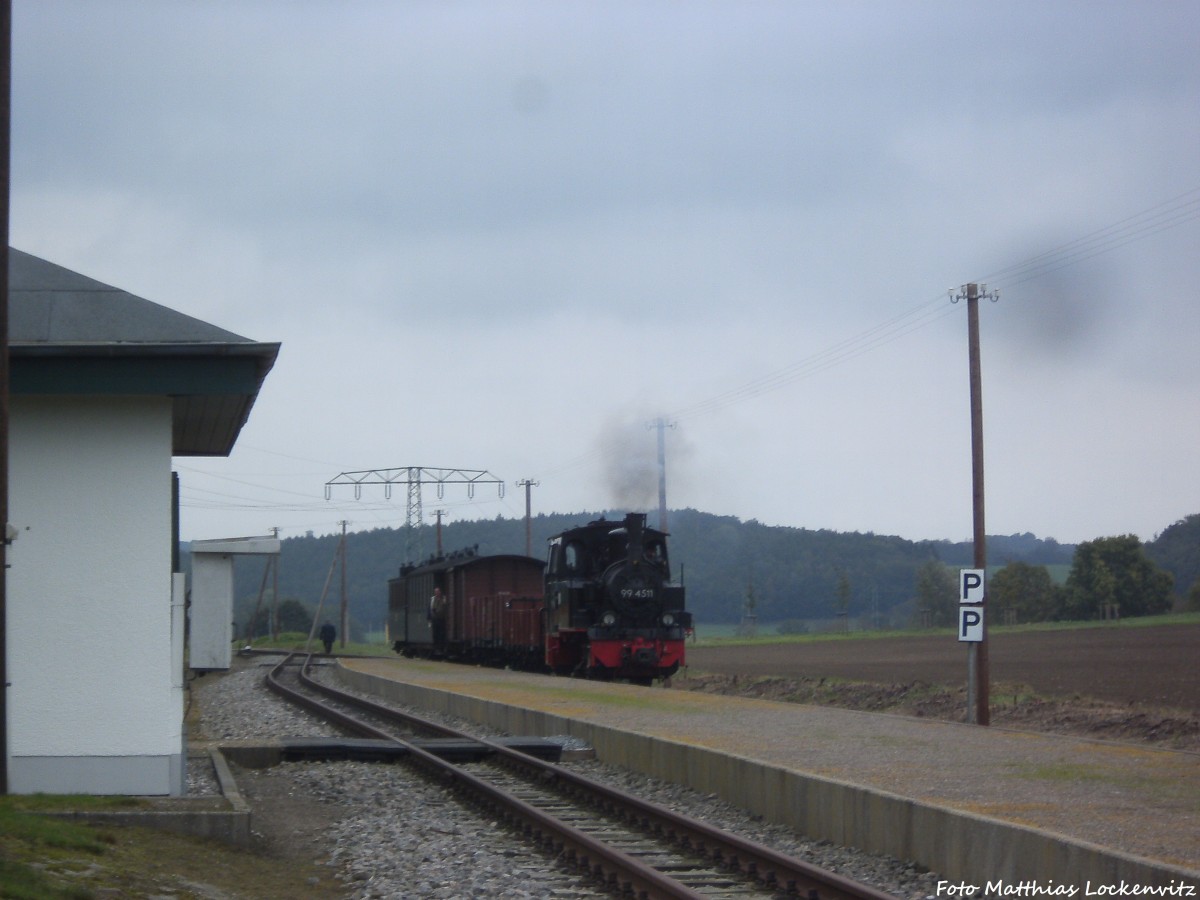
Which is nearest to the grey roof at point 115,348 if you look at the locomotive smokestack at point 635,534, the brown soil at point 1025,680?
the brown soil at point 1025,680

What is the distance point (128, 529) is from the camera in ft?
29.8

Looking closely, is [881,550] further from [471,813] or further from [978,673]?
[471,813]

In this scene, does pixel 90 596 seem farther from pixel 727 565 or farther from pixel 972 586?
pixel 727 565

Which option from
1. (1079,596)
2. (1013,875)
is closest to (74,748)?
(1013,875)

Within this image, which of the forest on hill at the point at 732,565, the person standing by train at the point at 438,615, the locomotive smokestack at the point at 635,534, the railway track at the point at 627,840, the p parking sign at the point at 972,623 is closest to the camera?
the railway track at the point at 627,840

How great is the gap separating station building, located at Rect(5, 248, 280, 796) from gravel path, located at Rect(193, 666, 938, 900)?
1551 millimetres

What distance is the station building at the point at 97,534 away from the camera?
29.1ft

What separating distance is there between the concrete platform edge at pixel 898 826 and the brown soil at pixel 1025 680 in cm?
851

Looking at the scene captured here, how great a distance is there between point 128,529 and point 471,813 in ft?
12.1

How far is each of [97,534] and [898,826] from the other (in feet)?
18.6

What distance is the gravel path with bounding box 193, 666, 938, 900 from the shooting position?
7879 millimetres

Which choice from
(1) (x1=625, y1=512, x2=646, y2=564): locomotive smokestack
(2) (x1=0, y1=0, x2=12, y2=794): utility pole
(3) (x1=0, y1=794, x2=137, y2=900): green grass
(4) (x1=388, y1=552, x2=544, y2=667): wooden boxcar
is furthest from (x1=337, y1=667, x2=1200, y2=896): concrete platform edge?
(4) (x1=388, y1=552, x2=544, y2=667): wooden boxcar

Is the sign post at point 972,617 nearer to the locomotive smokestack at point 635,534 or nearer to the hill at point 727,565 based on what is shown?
the locomotive smokestack at point 635,534

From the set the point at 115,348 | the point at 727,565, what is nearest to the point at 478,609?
the point at 115,348
